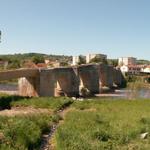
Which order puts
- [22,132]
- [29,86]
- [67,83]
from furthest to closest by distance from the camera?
1. [67,83]
2. [29,86]
3. [22,132]

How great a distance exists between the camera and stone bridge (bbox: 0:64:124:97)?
52.9 m

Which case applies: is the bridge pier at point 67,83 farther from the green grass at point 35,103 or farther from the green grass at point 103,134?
the green grass at point 103,134

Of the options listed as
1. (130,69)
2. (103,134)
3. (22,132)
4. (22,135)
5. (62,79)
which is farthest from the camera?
(130,69)

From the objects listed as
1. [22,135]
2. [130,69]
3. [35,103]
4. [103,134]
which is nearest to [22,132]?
[22,135]

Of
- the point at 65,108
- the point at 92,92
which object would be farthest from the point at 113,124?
the point at 92,92

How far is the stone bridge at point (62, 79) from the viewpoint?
2082 inches

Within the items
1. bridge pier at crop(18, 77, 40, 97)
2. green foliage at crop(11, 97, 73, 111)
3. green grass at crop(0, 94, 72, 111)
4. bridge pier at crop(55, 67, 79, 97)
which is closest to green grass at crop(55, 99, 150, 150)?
green foliage at crop(11, 97, 73, 111)

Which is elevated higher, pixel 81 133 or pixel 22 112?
pixel 81 133

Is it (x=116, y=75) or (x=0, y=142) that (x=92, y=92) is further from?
(x=0, y=142)

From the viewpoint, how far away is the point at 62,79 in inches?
2694

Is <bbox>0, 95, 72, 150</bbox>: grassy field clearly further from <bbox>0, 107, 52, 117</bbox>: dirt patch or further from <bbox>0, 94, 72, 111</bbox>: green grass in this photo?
<bbox>0, 94, 72, 111</bbox>: green grass

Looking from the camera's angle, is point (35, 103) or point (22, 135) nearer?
point (22, 135)

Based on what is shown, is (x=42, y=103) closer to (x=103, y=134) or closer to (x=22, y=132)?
(x=103, y=134)

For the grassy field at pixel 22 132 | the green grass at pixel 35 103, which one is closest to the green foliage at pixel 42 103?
the green grass at pixel 35 103
